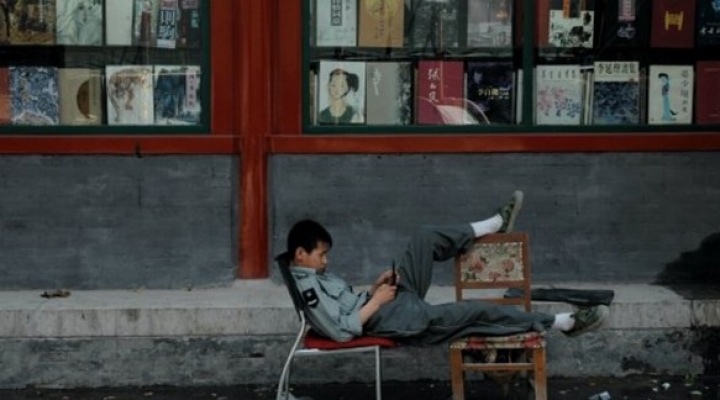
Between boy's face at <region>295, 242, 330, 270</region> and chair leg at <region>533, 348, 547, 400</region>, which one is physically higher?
boy's face at <region>295, 242, 330, 270</region>

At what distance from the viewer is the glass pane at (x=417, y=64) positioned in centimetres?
768

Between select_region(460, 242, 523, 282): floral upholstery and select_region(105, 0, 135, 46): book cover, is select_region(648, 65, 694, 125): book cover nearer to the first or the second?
select_region(460, 242, 523, 282): floral upholstery

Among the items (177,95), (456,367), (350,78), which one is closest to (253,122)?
(177,95)

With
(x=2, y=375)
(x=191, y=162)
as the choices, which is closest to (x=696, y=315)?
(x=191, y=162)

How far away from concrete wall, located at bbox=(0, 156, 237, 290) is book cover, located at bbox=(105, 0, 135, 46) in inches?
30.0

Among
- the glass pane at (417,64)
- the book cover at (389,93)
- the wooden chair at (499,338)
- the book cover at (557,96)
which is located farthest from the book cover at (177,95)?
the wooden chair at (499,338)

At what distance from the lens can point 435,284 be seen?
7652 mm

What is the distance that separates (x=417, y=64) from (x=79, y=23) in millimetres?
2127

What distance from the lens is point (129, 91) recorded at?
7.64 metres

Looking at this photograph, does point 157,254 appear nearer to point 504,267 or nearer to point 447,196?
point 447,196

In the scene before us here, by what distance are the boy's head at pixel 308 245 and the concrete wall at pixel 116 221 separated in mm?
1659

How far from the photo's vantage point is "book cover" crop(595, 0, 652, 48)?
7.82m

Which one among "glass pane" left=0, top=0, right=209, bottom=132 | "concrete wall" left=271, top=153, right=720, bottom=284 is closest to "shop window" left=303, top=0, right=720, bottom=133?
"concrete wall" left=271, top=153, right=720, bottom=284

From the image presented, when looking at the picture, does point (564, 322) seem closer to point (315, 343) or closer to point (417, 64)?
point (315, 343)
